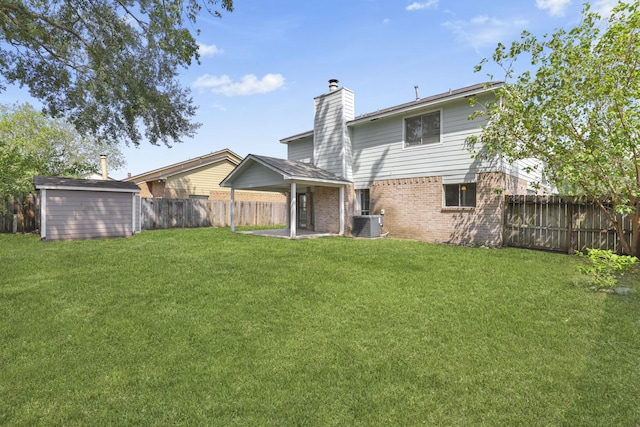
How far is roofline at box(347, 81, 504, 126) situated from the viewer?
1031 cm

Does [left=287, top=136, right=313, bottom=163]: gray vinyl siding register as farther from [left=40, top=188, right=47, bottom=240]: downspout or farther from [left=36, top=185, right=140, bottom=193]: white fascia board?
[left=40, top=188, right=47, bottom=240]: downspout

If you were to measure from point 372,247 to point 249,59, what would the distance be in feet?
28.6

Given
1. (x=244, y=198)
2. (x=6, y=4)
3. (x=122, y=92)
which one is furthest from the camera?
(x=244, y=198)

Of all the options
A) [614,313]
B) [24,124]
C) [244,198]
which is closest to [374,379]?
[614,313]

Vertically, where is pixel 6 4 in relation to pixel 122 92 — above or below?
above

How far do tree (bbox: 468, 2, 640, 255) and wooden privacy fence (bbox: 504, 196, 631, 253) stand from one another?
44 centimetres

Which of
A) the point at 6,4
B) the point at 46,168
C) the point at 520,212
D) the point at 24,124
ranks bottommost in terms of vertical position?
the point at 520,212

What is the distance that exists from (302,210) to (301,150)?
319 cm

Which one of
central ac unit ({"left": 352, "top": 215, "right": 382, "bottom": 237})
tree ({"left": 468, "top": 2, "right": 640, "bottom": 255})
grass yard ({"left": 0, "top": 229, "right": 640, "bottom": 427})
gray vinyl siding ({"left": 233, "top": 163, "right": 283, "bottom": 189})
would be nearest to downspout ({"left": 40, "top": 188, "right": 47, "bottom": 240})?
grass yard ({"left": 0, "top": 229, "right": 640, "bottom": 427})

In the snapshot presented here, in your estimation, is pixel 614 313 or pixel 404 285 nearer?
pixel 614 313

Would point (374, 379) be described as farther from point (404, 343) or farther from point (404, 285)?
point (404, 285)

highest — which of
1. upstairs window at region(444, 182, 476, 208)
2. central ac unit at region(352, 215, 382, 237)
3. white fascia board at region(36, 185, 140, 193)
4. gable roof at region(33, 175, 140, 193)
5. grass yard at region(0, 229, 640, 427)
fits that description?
gable roof at region(33, 175, 140, 193)

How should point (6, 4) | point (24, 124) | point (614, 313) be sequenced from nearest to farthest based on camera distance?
1. point (614, 313)
2. point (6, 4)
3. point (24, 124)

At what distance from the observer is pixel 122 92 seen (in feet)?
36.8
